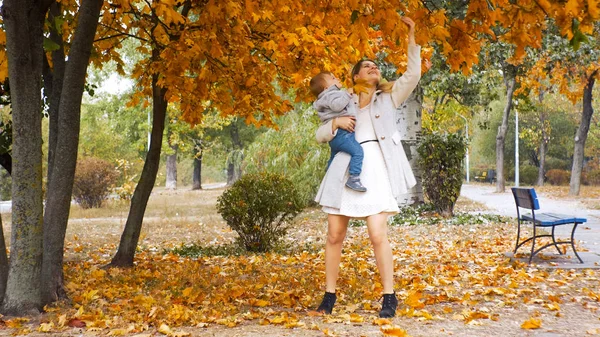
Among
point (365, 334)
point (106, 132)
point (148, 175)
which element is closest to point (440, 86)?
point (148, 175)

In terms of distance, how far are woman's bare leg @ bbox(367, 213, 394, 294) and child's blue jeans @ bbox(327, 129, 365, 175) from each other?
0.40 metres

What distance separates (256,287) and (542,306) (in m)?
2.72

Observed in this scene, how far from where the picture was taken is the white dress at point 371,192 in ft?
16.9

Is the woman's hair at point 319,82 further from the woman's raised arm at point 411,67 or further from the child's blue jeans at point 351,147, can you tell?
the woman's raised arm at point 411,67

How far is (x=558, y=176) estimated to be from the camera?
46219 mm

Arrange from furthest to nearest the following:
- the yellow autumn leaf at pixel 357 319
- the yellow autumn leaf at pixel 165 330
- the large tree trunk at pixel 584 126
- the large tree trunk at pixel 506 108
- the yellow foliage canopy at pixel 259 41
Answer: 1. the large tree trunk at pixel 584 126
2. the large tree trunk at pixel 506 108
3. the yellow foliage canopy at pixel 259 41
4. the yellow autumn leaf at pixel 357 319
5. the yellow autumn leaf at pixel 165 330

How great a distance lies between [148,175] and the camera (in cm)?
852

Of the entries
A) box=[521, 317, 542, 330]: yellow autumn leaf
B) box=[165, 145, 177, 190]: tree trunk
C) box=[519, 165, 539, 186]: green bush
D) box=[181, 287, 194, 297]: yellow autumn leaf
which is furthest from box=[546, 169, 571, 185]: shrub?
box=[521, 317, 542, 330]: yellow autumn leaf

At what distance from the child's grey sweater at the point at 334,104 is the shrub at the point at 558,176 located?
144 feet

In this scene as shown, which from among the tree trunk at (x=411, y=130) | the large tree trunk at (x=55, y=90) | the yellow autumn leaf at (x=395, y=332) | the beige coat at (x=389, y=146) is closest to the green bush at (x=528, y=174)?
the tree trunk at (x=411, y=130)

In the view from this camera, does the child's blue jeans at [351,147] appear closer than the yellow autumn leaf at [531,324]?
No

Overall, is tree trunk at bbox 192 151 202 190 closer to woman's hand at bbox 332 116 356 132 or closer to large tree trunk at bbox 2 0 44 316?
large tree trunk at bbox 2 0 44 316

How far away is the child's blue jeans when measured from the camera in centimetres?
515

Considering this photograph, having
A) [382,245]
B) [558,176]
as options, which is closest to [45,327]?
[382,245]
